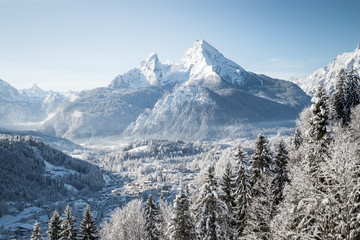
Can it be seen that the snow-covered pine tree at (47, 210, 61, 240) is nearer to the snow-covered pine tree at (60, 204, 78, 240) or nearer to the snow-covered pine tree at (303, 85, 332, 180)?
the snow-covered pine tree at (60, 204, 78, 240)

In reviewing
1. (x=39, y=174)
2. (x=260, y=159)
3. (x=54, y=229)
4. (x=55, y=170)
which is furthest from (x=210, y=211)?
(x=55, y=170)

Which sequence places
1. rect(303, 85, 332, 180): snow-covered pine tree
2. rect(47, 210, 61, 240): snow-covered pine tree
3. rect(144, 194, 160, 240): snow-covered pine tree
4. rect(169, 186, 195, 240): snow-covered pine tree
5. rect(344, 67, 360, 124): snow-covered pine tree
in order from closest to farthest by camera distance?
rect(303, 85, 332, 180): snow-covered pine tree
rect(169, 186, 195, 240): snow-covered pine tree
rect(47, 210, 61, 240): snow-covered pine tree
rect(144, 194, 160, 240): snow-covered pine tree
rect(344, 67, 360, 124): snow-covered pine tree

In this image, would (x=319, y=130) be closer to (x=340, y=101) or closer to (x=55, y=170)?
(x=340, y=101)

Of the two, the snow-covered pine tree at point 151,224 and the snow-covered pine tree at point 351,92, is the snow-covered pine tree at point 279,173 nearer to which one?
the snow-covered pine tree at point 151,224

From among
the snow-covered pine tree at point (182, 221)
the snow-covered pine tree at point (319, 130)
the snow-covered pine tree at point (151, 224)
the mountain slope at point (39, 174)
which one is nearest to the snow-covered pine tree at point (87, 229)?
the snow-covered pine tree at point (151, 224)

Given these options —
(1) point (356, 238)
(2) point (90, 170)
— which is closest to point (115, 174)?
(2) point (90, 170)

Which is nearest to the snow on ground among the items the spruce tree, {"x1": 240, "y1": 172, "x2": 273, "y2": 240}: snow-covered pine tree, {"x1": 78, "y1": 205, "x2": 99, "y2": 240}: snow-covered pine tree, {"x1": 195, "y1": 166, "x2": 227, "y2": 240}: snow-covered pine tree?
{"x1": 78, "y1": 205, "x2": 99, "y2": 240}: snow-covered pine tree
